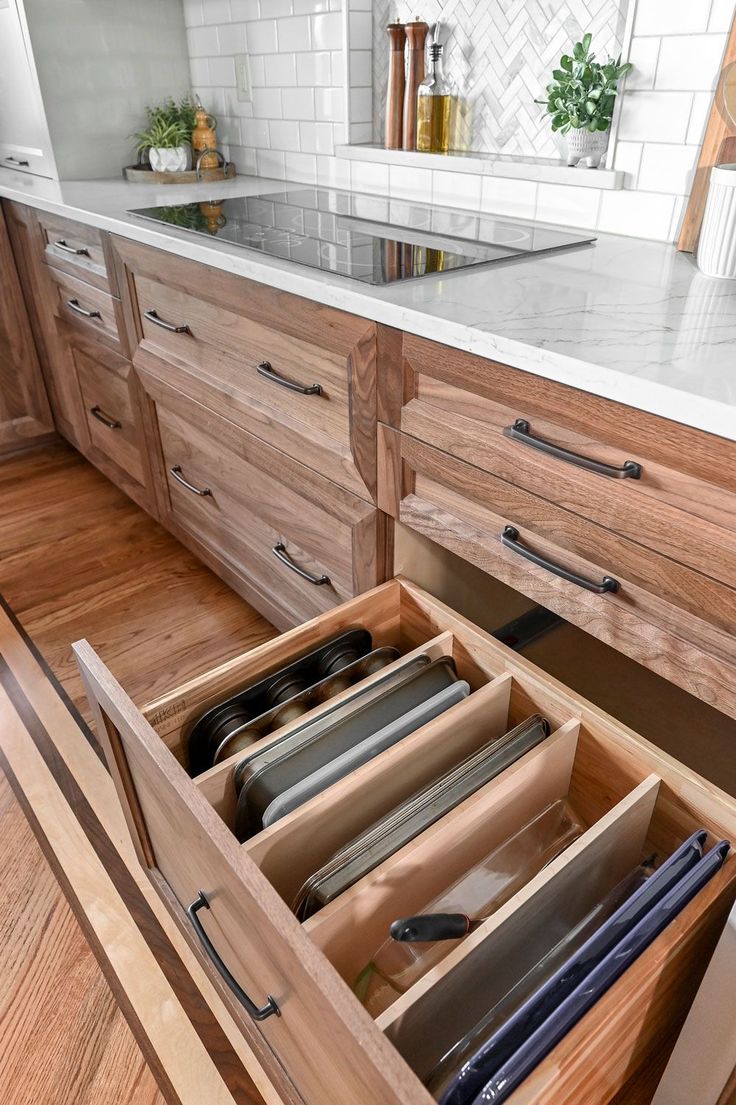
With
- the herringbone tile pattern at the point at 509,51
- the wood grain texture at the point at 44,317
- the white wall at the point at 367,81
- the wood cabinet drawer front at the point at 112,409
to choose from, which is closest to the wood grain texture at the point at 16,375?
the wood grain texture at the point at 44,317

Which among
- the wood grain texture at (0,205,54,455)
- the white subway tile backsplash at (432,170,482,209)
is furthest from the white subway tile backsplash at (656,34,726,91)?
the wood grain texture at (0,205,54,455)

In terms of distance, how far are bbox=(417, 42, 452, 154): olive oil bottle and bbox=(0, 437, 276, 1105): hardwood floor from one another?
43.8 inches

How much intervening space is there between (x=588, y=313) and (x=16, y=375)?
203cm

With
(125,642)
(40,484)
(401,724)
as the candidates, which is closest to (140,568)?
(125,642)

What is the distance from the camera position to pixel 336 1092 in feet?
2.29

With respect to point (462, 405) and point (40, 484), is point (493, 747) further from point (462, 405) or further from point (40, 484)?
point (40, 484)

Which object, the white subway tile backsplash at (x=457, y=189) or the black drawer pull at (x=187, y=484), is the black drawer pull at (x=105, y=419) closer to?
the black drawer pull at (x=187, y=484)

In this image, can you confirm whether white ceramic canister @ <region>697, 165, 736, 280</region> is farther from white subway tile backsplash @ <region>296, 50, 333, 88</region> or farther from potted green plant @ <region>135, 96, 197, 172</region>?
potted green plant @ <region>135, 96, 197, 172</region>

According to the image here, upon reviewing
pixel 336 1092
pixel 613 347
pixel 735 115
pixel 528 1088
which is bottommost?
pixel 336 1092

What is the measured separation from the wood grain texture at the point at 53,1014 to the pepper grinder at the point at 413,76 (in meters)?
1.64

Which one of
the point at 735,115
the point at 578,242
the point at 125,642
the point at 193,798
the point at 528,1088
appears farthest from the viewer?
the point at 125,642

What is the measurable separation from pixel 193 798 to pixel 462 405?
0.57 m

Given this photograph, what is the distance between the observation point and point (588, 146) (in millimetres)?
1439

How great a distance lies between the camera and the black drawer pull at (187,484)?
1.74 m
